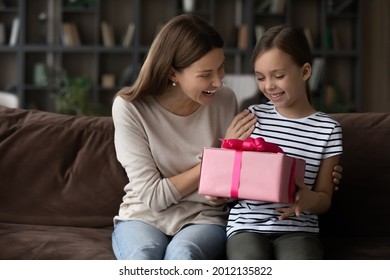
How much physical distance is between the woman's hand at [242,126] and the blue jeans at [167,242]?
0.26 metres

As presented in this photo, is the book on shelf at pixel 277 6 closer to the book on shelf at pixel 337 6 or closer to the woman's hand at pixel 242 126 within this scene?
the book on shelf at pixel 337 6

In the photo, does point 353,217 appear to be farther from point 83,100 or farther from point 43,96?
point 43,96

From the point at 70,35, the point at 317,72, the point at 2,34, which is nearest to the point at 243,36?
the point at 317,72

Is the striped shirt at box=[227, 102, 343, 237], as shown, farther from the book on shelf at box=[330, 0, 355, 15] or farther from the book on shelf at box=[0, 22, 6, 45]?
the book on shelf at box=[0, 22, 6, 45]

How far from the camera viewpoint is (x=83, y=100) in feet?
20.2

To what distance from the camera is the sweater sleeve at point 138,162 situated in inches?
76.8

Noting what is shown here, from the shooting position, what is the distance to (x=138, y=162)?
2.00 metres

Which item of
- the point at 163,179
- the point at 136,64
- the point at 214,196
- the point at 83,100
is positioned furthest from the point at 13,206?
the point at 136,64

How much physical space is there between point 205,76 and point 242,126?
7.0 inches

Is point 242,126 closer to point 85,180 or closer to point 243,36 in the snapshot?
point 85,180

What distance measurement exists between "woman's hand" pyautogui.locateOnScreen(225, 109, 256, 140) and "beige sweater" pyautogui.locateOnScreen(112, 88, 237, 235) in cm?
8

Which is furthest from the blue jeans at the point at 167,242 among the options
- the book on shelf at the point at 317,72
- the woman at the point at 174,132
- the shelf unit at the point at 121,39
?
the book on shelf at the point at 317,72

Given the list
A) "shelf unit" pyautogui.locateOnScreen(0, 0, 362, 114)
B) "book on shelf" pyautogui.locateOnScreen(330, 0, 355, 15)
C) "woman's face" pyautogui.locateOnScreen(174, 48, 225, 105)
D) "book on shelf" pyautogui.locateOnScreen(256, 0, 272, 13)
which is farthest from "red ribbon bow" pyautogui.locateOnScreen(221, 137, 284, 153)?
"book on shelf" pyautogui.locateOnScreen(330, 0, 355, 15)

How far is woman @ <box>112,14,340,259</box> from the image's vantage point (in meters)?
1.95
